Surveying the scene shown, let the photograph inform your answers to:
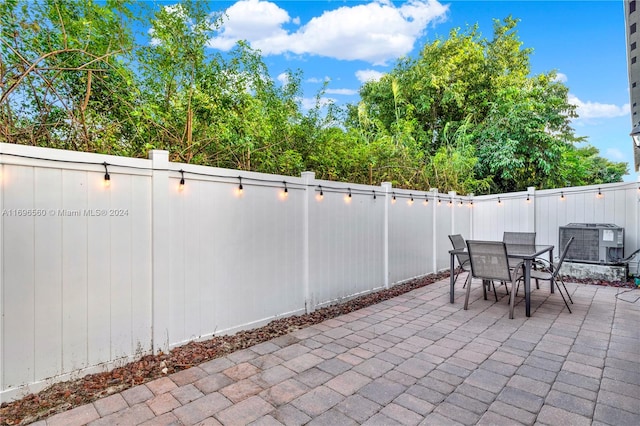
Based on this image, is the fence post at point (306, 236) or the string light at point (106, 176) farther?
the fence post at point (306, 236)

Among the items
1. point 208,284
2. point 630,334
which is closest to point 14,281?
point 208,284

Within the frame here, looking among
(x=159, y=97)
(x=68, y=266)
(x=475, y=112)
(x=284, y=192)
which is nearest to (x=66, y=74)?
(x=159, y=97)

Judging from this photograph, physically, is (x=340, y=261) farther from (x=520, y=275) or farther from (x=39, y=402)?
(x=39, y=402)

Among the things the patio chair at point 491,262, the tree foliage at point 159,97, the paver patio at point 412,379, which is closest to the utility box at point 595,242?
the paver patio at point 412,379

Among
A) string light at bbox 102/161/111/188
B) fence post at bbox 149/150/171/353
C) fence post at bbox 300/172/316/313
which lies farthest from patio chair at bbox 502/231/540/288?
string light at bbox 102/161/111/188

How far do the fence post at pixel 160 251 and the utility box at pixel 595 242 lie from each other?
6.80 m

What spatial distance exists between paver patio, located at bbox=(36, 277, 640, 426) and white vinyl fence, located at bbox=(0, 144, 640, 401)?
440 mm

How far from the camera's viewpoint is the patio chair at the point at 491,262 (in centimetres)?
385

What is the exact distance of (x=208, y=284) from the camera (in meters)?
2.96

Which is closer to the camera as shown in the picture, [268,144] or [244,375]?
[244,375]

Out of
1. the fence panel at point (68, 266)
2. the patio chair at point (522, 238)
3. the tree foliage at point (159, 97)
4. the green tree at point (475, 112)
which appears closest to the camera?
the fence panel at point (68, 266)

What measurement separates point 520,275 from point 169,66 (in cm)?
502

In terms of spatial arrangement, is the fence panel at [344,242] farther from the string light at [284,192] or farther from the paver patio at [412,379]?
the paver patio at [412,379]

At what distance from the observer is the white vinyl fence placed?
206 cm
